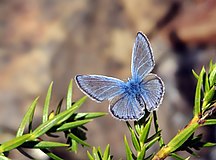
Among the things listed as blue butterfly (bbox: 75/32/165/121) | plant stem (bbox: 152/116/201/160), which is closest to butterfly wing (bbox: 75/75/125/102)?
blue butterfly (bbox: 75/32/165/121)

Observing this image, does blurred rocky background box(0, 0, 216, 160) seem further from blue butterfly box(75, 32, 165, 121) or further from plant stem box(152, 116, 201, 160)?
plant stem box(152, 116, 201, 160)

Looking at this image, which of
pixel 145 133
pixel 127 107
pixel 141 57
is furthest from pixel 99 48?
pixel 145 133

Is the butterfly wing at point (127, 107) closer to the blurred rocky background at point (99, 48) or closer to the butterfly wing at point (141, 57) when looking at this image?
the butterfly wing at point (141, 57)

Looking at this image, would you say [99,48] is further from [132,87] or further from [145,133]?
[145,133]

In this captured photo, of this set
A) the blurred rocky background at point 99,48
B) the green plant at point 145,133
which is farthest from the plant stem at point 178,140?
the blurred rocky background at point 99,48

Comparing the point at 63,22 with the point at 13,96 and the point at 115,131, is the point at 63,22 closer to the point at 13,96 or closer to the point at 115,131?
the point at 13,96

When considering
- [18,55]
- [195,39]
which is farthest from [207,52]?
[18,55]
